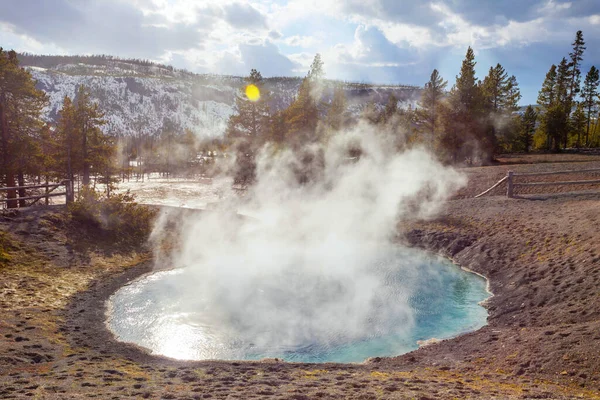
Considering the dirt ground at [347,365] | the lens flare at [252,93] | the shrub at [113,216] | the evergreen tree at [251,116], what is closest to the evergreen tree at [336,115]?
the evergreen tree at [251,116]

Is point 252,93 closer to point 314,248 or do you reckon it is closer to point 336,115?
point 336,115

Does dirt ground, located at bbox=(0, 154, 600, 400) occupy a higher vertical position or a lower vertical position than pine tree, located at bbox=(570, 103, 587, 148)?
lower

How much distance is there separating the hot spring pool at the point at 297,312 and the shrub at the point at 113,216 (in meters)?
4.25

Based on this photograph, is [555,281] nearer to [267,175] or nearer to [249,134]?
[267,175]

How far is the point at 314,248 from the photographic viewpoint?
2336 centimetres

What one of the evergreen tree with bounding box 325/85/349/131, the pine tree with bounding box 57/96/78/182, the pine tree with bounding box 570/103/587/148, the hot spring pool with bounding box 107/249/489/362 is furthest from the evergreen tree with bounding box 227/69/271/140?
the pine tree with bounding box 570/103/587/148

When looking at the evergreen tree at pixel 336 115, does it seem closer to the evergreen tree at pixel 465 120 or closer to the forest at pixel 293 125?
the forest at pixel 293 125

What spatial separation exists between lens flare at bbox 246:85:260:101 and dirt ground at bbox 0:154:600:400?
25619mm

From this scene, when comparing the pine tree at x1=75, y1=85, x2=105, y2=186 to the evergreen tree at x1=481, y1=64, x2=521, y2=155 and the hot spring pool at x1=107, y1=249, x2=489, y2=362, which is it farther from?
the evergreen tree at x1=481, y1=64, x2=521, y2=155

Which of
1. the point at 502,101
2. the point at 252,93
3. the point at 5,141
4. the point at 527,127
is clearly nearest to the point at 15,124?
the point at 5,141

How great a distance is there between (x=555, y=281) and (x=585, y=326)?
385 cm

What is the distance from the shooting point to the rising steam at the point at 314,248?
531 inches

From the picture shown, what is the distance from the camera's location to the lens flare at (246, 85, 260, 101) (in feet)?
138

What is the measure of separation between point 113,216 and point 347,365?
16.1 m
